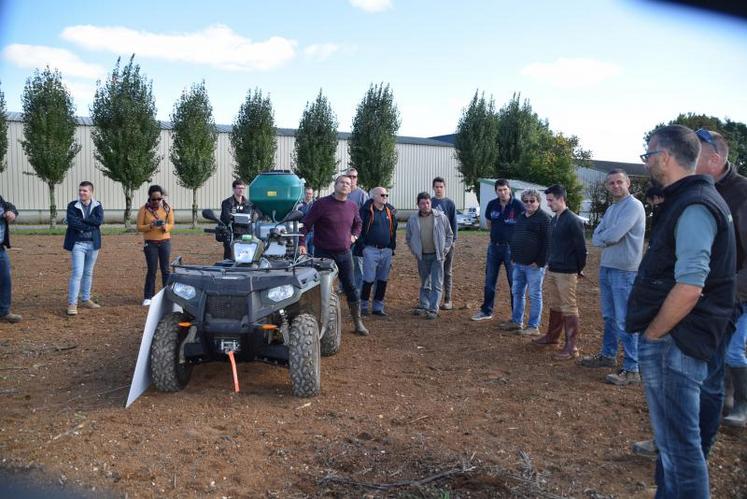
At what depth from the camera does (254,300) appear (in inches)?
193

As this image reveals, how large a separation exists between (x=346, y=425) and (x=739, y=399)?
290 cm

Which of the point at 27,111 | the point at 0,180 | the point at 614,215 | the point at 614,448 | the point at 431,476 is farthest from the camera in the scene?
the point at 0,180

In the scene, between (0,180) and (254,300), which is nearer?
(254,300)

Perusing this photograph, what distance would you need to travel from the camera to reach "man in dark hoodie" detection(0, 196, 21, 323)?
746 cm

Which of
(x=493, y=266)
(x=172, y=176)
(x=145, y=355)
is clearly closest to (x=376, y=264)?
(x=493, y=266)

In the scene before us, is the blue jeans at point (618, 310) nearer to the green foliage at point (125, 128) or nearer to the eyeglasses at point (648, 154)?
the eyeglasses at point (648, 154)

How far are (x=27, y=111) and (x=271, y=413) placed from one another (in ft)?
84.7

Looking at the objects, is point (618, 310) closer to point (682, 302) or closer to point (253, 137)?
point (682, 302)

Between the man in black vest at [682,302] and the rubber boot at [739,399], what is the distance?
6.27 ft

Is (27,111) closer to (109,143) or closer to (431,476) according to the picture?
(109,143)

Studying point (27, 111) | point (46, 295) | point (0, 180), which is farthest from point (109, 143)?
point (46, 295)

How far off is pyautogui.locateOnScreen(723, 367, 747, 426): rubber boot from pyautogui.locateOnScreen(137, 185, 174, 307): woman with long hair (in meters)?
6.79

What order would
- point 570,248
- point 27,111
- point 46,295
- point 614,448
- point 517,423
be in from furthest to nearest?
point 27,111 < point 46,295 < point 570,248 < point 517,423 < point 614,448

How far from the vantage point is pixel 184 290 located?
16.5 feet
